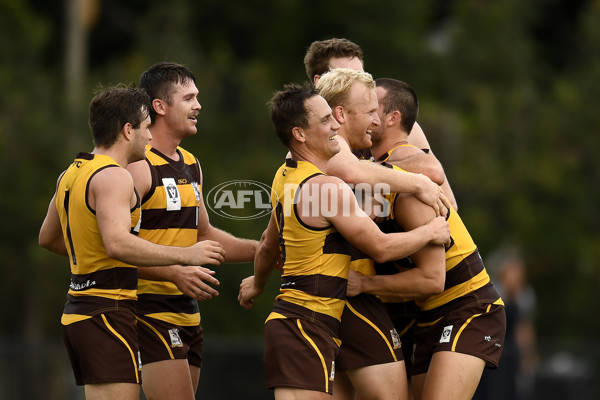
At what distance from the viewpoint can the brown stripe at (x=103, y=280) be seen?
577 centimetres

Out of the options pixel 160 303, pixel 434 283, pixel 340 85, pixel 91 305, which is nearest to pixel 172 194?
pixel 160 303

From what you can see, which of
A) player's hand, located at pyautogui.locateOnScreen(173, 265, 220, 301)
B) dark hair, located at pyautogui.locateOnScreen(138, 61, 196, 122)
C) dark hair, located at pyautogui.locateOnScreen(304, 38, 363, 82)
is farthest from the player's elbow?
dark hair, located at pyautogui.locateOnScreen(138, 61, 196, 122)

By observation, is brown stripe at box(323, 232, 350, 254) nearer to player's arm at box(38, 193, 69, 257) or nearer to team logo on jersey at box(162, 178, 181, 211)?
team logo on jersey at box(162, 178, 181, 211)

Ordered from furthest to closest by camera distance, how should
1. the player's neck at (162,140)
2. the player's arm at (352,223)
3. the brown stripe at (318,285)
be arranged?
the player's neck at (162,140) < the brown stripe at (318,285) < the player's arm at (352,223)

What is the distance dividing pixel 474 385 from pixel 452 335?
330 mm

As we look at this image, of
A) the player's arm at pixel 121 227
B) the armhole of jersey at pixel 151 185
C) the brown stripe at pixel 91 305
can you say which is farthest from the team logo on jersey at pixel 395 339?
the armhole of jersey at pixel 151 185

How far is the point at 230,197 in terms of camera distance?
26.7 feet

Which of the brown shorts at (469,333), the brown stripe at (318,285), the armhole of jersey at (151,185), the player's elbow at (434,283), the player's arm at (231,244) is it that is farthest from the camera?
the player's arm at (231,244)

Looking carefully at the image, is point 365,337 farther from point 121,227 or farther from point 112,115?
point 112,115

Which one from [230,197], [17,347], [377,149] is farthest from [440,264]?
[17,347]

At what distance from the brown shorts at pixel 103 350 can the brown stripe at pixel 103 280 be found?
0.17 meters

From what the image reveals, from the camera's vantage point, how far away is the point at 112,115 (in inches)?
230

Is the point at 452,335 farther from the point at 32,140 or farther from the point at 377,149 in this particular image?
the point at 32,140

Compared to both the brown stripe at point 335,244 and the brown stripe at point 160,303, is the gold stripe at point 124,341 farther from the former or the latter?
the brown stripe at point 335,244
